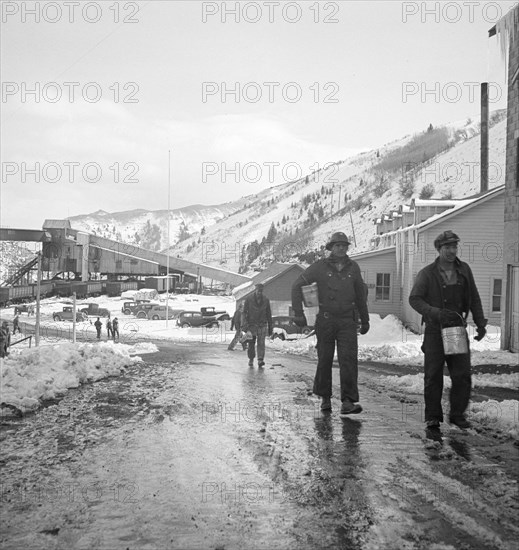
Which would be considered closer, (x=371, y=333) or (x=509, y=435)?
(x=509, y=435)

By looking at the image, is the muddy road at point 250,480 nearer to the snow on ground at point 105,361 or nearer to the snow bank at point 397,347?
the snow on ground at point 105,361

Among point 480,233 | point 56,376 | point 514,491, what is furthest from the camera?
point 480,233

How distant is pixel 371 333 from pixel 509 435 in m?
22.9

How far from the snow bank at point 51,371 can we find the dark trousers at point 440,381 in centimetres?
429

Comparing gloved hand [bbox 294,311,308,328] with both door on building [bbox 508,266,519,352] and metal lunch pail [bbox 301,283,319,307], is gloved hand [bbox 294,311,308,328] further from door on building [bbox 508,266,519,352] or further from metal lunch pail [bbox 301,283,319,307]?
door on building [bbox 508,266,519,352]

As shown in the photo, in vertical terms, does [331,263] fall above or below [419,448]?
above

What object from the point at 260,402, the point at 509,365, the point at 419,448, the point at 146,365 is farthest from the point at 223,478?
the point at 509,365

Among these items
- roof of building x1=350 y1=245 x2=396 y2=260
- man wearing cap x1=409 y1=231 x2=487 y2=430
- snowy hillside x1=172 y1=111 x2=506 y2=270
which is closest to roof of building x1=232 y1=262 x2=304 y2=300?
roof of building x1=350 y1=245 x2=396 y2=260

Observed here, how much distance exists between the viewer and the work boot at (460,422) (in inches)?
202

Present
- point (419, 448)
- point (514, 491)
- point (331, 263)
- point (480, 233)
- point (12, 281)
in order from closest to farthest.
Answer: point (514, 491), point (419, 448), point (331, 263), point (480, 233), point (12, 281)

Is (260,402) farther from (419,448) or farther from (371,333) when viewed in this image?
(371,333)

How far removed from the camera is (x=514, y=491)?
3398mm

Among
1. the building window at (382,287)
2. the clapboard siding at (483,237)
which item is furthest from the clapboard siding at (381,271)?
the clapboard siding at (483,237)

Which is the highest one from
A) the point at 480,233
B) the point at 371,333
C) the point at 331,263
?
the point at 480,233
